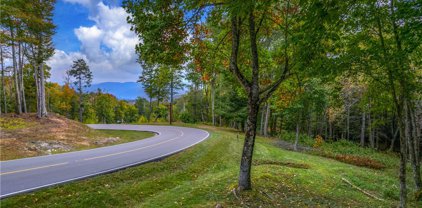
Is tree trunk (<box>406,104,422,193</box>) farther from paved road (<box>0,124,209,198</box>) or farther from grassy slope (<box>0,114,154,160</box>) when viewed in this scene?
grassy slope (<box>0,114,154,160</box>)

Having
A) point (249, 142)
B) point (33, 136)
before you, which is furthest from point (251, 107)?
point (33, 136)

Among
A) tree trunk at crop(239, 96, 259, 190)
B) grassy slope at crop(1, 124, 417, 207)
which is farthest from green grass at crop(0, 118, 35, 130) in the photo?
tree trunk at crop(239, 96, 259, 190)

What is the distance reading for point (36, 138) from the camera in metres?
18.0

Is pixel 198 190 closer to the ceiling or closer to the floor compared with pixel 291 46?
closer to the floor

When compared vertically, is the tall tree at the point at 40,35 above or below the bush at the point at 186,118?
above

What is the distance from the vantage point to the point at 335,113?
27328 millimetres

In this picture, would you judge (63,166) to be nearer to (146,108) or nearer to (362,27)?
(362,27)

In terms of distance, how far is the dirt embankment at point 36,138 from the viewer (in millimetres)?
15156

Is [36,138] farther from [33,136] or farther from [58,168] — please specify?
[58,168]

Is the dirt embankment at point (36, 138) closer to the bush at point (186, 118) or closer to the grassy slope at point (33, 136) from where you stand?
the grassy slope at point (33, 136)

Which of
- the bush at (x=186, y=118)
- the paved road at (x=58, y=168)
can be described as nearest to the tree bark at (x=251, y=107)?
the paved road at (x=58, y=168)

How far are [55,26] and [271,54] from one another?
24.5m

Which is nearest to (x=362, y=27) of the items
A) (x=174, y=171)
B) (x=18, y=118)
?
(x=174, y=171)

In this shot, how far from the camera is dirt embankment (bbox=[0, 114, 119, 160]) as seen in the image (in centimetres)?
1516
